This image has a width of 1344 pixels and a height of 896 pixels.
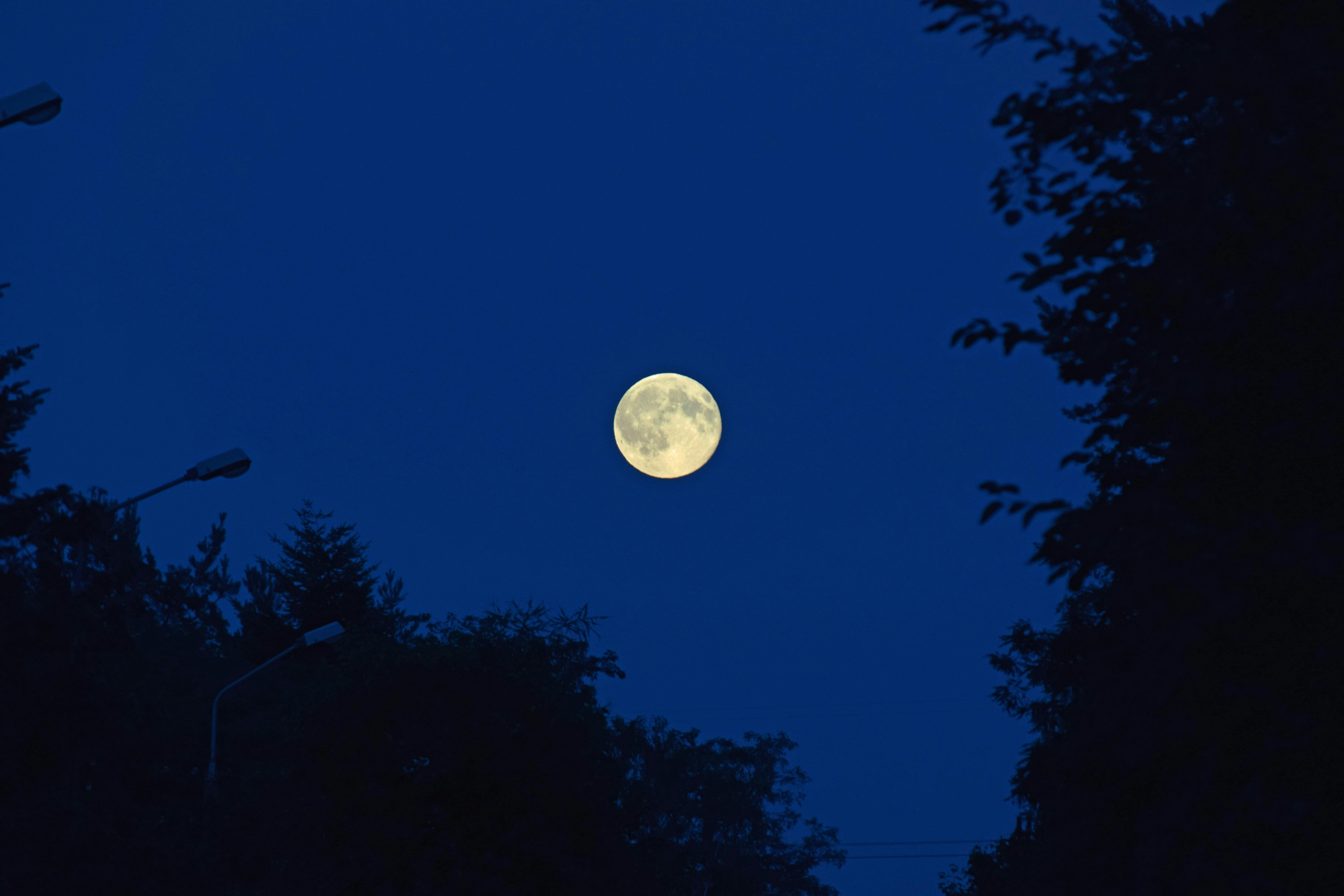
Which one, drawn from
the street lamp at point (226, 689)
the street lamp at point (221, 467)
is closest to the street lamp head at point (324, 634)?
the street lamp at point (226, 689)

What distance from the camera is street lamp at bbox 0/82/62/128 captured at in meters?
9.98

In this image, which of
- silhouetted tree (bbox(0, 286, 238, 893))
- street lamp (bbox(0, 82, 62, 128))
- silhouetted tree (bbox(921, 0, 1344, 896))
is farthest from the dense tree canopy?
silhouetted tree (bbox(921, 0, 1344, 896))

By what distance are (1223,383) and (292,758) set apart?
24016mm

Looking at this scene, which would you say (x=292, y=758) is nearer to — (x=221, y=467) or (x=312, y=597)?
(x=221, y=467)

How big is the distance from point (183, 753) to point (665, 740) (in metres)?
57.8

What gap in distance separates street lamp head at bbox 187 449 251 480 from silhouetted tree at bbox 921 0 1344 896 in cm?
1177

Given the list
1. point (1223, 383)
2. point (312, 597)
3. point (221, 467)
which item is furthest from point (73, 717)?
point (312, 597)

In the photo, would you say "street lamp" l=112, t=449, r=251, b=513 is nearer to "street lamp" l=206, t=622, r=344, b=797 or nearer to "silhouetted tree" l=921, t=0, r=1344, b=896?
"street lamp" l=206, t=622, r=344, b=797

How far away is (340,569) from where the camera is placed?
60344 mm

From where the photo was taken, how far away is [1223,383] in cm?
586

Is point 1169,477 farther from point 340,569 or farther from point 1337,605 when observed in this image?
point 340,569

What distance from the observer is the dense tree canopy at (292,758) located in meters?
12.1

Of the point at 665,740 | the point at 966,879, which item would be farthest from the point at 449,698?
the point at 665,740

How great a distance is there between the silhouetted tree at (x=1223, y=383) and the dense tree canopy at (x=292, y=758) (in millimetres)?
8819
